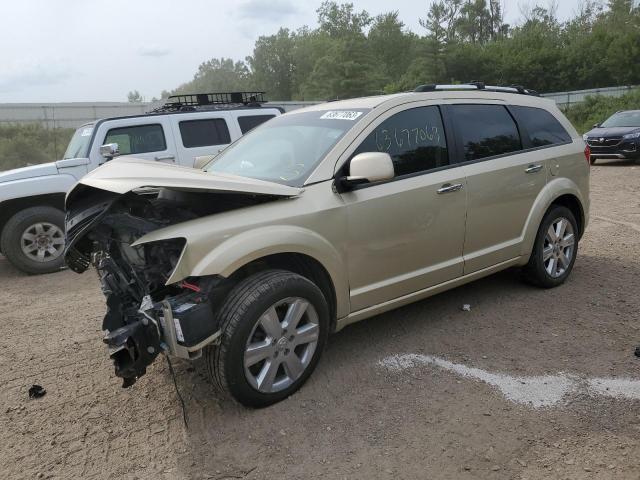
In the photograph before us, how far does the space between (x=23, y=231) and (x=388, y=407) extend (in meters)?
5.46

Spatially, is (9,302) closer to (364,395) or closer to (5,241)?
(5,241)

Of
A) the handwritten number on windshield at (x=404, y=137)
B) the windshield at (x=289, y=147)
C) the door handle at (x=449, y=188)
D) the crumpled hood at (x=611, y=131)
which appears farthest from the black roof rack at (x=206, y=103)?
the crumpled hood at (x=611, y=131)

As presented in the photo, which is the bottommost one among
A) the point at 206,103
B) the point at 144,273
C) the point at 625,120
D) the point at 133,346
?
the point at 133,346

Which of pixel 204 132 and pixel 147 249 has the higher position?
pixel 204 132

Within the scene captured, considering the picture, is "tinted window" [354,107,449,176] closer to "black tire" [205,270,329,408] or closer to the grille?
"black tire" [205,270,329,408]

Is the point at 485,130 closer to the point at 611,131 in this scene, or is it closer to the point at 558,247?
the point at 558,247

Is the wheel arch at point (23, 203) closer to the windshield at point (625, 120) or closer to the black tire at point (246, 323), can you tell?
the black tire at point (246, 323)

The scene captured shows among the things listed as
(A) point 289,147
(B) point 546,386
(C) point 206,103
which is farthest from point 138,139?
(B) point 546,386

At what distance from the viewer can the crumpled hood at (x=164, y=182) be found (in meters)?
2.90

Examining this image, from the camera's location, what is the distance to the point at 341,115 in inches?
153

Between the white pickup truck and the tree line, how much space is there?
22.8m

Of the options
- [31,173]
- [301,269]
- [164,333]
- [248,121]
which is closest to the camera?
[164,333]

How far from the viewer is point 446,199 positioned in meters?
3.97

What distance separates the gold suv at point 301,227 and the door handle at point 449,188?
1cm
